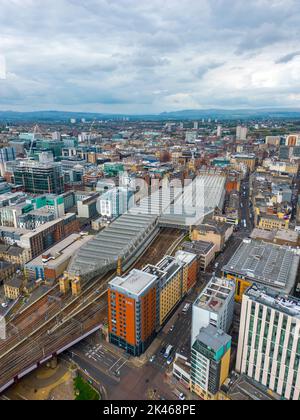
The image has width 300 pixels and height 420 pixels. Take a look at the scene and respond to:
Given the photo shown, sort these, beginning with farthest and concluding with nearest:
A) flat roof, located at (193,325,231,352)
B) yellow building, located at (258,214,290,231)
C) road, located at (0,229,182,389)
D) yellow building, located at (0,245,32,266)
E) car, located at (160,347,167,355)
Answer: yellow building, located at (258,214,290,231) → yellow building, located at (0,245,32,266) → car, located at (160,347,167,355) → road, located at (0,229,182,389) → flat roof, located at (193,325,231,352)

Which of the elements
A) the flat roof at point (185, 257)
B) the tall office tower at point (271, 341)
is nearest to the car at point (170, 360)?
the tall office tower at point (271, 341)

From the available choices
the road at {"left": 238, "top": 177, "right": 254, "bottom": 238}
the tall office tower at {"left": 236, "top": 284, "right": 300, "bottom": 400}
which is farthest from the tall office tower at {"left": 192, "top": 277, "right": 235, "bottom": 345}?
the road at {"left": 238, "top": 177, "right": 254, "bottom": 238}

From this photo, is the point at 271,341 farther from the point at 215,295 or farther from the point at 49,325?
the point at 49,325

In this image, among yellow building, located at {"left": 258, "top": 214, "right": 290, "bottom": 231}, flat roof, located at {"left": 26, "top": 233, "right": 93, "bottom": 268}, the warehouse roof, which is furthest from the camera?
yellow building, located at {"left": 258, "top": 214, "right": 290, "bottom": 231}

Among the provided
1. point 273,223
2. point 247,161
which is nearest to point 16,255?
point 273,223

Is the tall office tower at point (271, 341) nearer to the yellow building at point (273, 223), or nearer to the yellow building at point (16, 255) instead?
the yellow building at point (273, 223)

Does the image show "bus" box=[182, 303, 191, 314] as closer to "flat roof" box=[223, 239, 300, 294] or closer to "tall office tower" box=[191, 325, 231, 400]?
"flat roof" box=[223, 239, 300, 294]
